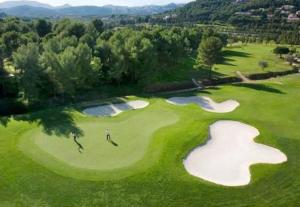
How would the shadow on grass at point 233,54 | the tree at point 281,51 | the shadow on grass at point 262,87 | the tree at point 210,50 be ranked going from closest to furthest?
the shadow on grass at point 262,87, the tree at point 210,50, the tree at point 281,51, the shadow on grass at point 233,54

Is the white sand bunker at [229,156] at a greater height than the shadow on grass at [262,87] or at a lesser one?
greater

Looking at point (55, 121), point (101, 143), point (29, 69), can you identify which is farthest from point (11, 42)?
point (101, 143)

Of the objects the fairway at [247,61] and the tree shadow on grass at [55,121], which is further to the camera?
the fairway at [247,61]

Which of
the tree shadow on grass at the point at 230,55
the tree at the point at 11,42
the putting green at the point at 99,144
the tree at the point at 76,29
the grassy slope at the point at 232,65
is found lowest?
the tree shadow on grass at the point at 230,55

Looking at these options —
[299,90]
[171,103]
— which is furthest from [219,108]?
[299,90]

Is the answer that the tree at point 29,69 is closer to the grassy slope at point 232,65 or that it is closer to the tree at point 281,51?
the grassy slope at point 232,65

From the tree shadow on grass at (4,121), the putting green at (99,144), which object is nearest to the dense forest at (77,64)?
the tree shadow on grass at (4,121)

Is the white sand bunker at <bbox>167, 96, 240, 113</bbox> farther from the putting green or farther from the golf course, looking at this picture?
the putting green

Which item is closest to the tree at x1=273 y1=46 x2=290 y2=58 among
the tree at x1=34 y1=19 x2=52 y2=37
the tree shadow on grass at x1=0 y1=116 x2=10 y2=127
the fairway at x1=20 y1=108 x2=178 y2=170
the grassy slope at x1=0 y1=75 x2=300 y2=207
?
the tree at x1=34 y1=19 x2=52 y2=37
